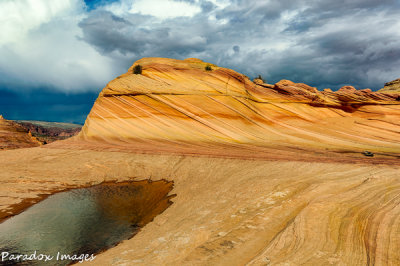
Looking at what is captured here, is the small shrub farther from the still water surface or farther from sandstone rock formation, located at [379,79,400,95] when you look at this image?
sandstone rock formation, located at [379,79,400,95]

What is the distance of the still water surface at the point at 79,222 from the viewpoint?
18.7 feet

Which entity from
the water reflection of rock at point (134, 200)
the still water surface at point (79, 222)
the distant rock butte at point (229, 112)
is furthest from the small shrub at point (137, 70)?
the still water surface at point (79, 222)

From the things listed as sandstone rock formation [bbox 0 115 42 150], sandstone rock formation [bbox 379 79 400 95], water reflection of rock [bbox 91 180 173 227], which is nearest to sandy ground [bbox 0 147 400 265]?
water reflection of rock [bbox 91 180 173 227]

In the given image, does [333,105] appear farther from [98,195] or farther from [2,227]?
[2,227]

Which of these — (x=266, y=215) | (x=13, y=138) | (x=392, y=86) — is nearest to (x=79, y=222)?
(x=266, y=215)

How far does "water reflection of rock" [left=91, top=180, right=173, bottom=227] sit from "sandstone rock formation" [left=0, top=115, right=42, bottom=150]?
58.2ft

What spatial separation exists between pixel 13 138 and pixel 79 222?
2356 centimetres

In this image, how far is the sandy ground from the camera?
4.09m

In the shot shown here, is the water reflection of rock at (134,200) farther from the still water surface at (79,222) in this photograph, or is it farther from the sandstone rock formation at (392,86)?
the sandstone rock formation at (392,86)

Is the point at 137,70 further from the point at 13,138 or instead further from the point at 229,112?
the point at 13,138

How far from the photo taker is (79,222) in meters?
7.27

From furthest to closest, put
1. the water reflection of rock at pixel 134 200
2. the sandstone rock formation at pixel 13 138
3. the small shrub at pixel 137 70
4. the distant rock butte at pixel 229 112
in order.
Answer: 1. the small shrub at pixel 137 70
2. the sandstone rock formation at pixel 13 138
3. the distant rock butte at pixel 229 112
4. the water reflection of rock at pixel 134 200

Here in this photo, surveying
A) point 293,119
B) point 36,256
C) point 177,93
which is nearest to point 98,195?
Result: point 36,256

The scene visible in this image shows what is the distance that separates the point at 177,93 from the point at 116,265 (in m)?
16.2
